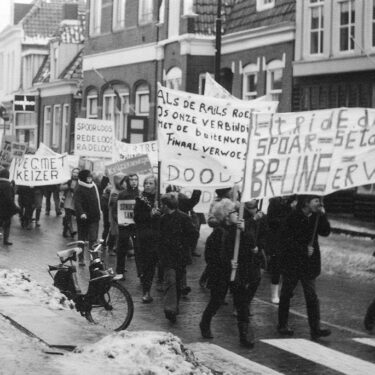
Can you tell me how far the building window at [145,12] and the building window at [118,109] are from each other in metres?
2.78

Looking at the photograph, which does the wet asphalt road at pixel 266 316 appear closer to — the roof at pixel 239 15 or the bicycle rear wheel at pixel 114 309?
the bicycle rear wheel at pixel 114 309

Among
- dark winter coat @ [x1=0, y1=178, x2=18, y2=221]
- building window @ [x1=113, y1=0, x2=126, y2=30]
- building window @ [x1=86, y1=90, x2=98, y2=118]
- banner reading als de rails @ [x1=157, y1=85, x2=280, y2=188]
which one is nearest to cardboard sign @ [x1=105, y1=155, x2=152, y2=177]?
dark winter coat @ [x1=0, y1=178, x2=18, y2=221]

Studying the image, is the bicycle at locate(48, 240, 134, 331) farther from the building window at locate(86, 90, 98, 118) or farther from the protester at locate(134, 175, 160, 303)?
the building window at locate(86, 90, 98, 118)

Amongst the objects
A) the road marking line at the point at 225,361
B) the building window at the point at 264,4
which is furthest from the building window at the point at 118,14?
the road marking line at the point at 225,361

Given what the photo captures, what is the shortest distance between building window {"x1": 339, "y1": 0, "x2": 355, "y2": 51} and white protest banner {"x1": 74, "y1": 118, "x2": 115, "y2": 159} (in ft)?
23.0

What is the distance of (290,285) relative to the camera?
11703mm

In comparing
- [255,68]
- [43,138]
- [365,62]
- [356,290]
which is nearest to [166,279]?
[356,290]

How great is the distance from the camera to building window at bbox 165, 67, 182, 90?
Result: 119 ft

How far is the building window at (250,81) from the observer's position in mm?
32625

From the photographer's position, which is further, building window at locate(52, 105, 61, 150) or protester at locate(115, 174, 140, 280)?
building window at locate(52, 105, 61, 150)

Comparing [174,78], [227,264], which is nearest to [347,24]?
[174,78]

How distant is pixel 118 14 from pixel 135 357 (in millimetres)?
34399

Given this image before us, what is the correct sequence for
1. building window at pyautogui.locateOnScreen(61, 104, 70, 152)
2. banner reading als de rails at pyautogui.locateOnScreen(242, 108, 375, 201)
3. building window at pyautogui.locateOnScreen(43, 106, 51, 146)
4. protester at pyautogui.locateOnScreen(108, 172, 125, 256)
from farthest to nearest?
1. building window at pyautogui.locateOnScreen(43, 106, 51, 146)
2. building window at pyautogui.locateOnScreen(61, 104, 70, 152)
3. protester at pyautogui.locateOnScreen(108, 172, 125, 256)
4. banner reading als de rails at pyautogui.locateOnScreen(242, 108, 375, 201)

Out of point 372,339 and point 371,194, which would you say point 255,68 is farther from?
point 372,339
